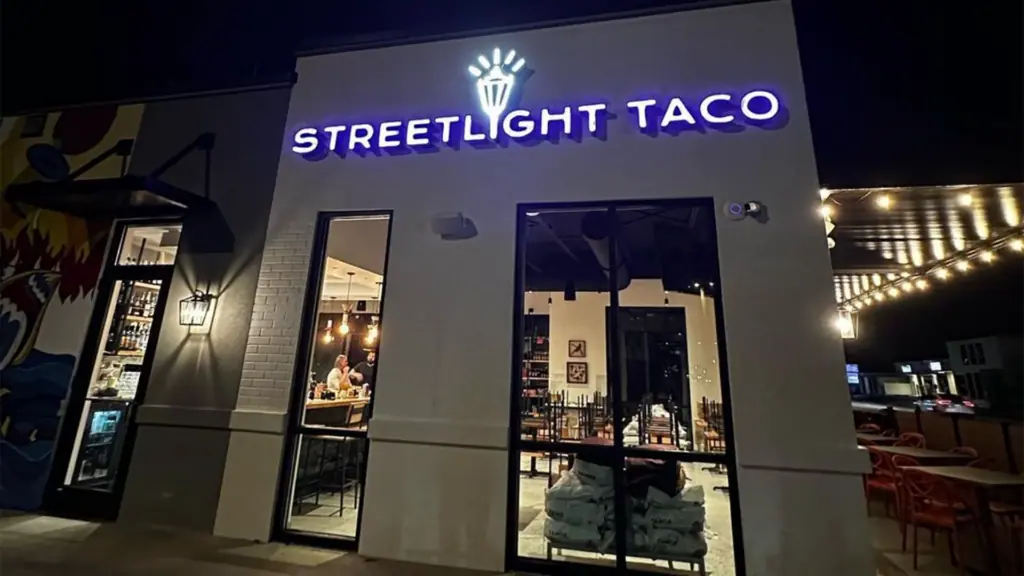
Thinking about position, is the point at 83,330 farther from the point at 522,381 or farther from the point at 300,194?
the point at 522,381

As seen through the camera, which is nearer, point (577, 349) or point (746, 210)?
point (746, 210)

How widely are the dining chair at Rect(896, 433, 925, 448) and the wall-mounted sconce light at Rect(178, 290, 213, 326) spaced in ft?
26.9

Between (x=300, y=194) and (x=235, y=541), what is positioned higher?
(x=300, y=194)

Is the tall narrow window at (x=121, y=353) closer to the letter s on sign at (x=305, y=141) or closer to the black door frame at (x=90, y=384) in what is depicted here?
the black door frame at (x=90, y=384)

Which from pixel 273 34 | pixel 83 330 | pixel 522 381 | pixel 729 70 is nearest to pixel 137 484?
pixel 83 330

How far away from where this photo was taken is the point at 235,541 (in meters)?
3.92

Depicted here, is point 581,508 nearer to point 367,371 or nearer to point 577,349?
point 577,349

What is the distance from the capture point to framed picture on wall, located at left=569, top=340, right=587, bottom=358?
15.0 feet

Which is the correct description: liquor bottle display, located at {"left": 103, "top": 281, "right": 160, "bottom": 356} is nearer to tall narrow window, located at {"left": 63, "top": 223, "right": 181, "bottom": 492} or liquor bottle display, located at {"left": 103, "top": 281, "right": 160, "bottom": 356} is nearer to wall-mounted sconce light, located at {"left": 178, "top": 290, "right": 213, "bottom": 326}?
tall narrow window, located at {"left": 63, "top": 223, "right": 181, "bottom": 492}

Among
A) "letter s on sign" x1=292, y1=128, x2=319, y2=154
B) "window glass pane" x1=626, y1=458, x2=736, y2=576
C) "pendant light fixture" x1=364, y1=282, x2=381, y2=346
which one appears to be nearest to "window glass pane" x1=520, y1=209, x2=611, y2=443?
"window glass pane" x1=626, y1=458, x2=736, y2=576

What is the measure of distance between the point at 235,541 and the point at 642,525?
3.50m

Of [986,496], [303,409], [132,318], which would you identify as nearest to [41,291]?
[132,318]

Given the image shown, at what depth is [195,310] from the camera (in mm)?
4602

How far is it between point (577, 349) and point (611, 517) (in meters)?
1.61
